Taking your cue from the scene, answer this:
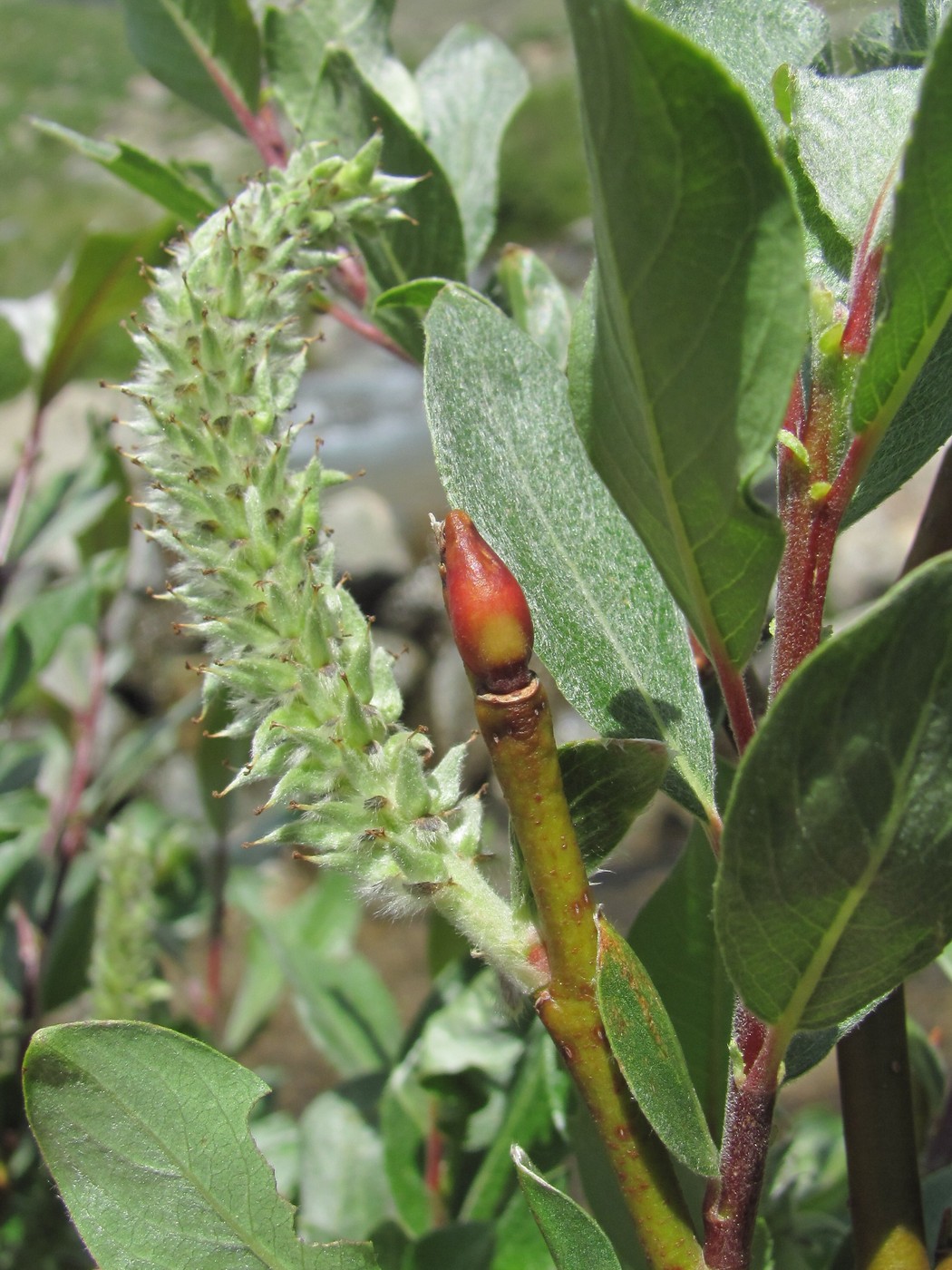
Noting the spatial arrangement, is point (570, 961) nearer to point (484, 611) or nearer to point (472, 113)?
point (484, 611)

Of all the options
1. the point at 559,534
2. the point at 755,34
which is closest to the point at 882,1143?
the point at 559,534

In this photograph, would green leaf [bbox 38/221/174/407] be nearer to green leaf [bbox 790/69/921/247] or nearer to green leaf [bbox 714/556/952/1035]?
green leaf [bbox 790/69/921/247]

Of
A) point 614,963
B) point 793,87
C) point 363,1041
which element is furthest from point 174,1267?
point 363,1041

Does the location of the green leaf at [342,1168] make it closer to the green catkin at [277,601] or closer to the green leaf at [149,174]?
the green catkin at [277,601]

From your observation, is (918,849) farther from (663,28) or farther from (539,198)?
(539,198)

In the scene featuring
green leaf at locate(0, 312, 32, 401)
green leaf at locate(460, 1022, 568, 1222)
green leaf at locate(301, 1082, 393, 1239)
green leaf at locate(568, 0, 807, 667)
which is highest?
green leaf at locate(0, 312, 32, 401)

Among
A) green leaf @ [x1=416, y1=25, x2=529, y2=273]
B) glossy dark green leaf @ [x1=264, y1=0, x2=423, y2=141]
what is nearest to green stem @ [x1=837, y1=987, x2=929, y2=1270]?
green leaf @ [x1=416, y1=25, x2=529, y2=273]

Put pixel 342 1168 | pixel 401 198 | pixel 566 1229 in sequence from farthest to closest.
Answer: pixel 342 1168, pixel 401 198, pixel 566 1229
